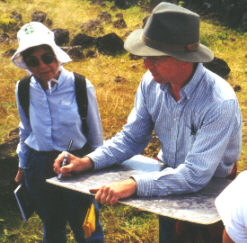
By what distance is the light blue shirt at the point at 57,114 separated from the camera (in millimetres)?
2391

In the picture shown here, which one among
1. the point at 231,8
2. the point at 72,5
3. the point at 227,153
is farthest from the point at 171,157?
the point at 72,5

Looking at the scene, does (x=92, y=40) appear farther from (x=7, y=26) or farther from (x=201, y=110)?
(x=201, y=110)

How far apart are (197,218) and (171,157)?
561mm

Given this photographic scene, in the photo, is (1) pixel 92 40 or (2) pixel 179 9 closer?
(2) pixel 179 9

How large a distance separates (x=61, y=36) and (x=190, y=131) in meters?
7.62

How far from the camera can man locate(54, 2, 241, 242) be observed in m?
1.64

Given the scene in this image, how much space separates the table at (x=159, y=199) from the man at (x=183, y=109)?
0.17 feet

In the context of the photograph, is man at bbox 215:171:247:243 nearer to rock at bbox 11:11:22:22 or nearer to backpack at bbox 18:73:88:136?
backpack at bbox 18:73:88:136

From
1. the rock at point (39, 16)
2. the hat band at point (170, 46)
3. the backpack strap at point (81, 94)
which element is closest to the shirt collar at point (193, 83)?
the hat band at point (170, 46)

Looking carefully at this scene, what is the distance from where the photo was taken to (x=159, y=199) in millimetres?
1638

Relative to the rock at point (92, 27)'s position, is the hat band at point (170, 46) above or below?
above

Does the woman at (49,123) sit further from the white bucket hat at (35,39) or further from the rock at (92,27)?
the rock at (92,27)

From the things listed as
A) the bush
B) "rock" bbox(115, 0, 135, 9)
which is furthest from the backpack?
"rock" bbox(115, 0, 135, 9)

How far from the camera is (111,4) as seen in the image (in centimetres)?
1132
